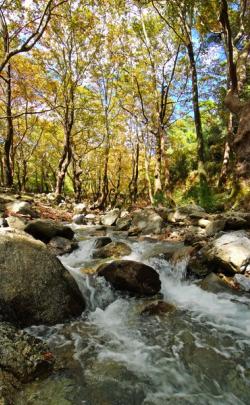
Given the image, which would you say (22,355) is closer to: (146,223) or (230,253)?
(230,253)

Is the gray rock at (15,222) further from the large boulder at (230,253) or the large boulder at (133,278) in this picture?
the large boulder at (230,253)

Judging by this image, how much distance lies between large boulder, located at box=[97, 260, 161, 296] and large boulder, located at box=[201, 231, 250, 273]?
56.0 inches

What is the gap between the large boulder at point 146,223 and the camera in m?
12.3

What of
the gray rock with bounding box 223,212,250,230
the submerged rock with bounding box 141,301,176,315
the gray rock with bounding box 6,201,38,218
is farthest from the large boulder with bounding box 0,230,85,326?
the gray rock with bounding box 6,201,38,218

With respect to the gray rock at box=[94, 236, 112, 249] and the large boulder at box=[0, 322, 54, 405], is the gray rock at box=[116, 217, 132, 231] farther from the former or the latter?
the large boulder at box=[0, 322, 54, 405]

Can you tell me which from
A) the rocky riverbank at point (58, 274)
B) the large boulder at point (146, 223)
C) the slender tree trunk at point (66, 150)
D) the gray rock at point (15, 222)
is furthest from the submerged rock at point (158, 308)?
the slender tree trunk at point (66, 150)

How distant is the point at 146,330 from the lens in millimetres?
5215

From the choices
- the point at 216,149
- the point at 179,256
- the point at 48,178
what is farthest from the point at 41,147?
the point at 179,256

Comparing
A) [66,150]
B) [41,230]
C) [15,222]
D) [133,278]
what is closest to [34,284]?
[133,278]

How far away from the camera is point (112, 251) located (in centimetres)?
909

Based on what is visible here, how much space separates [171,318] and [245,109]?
30.3ft

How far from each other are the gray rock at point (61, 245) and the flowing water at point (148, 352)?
216 centimetres

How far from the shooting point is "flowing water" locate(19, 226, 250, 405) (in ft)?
11.9

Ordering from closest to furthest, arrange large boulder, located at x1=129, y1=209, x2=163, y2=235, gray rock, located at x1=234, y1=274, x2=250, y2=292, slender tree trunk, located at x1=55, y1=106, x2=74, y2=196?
gray rock, located at x1=234, y1=274, x2=250, y2=292, large boulder, located at x1=129, y1=209, x2=163, y2=235, slender tree trunk, located at x1=55, y1=106, x2=74, y2=196
